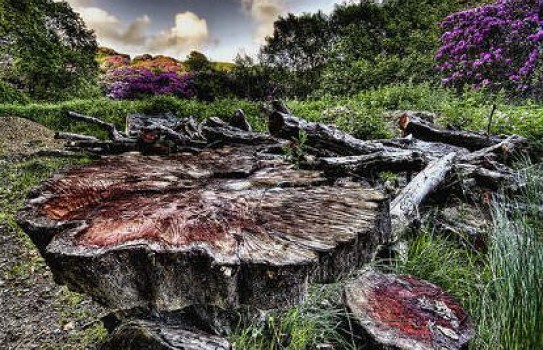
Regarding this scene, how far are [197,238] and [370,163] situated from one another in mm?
1602

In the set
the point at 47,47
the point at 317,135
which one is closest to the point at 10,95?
the point at 47,47

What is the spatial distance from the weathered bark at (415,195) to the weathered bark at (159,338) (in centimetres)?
119

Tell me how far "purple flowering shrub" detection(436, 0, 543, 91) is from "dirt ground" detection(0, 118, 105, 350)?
963 cm

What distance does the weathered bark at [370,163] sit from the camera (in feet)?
6.18

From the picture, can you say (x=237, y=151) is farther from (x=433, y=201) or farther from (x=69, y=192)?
(x=433, y=201)

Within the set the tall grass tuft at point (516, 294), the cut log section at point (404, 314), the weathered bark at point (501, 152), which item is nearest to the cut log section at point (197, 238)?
the cut log section at point (404, 314)

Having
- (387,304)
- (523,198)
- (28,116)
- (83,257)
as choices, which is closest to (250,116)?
(28,116)

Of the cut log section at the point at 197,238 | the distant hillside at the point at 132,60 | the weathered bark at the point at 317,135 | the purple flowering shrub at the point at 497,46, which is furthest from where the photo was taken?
the distant hillside at the point at 132,60

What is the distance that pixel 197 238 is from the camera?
952mm

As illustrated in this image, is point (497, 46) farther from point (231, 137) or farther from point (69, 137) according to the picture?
point (69, 137)

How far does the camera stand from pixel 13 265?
3.17m

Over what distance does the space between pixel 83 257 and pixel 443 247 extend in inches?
87.3

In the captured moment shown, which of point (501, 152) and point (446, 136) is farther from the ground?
point (446, 136)

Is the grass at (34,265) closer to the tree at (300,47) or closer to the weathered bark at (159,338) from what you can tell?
the weathered bark at (159,338)
